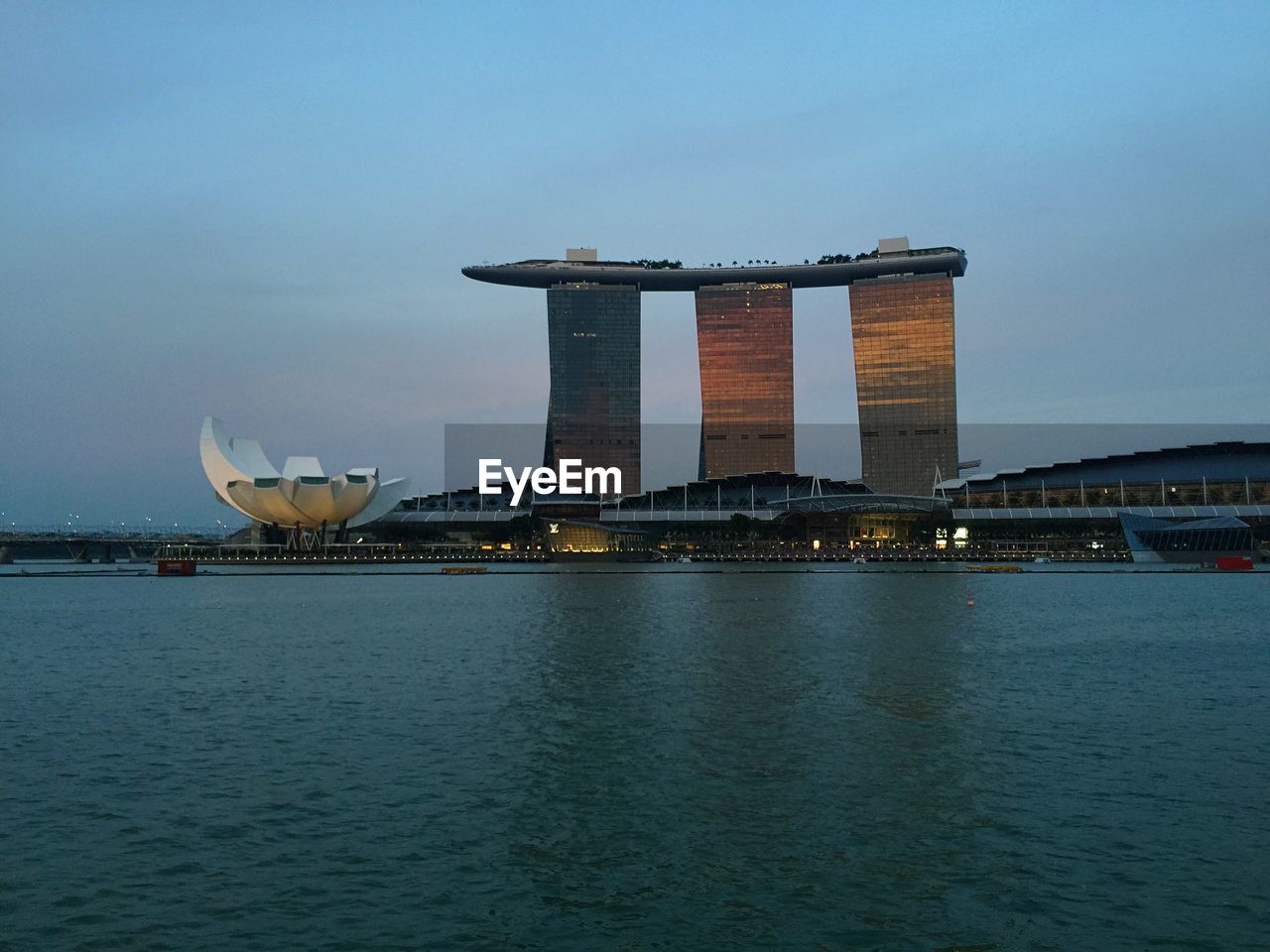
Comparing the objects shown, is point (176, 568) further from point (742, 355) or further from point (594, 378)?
point (742, 355)

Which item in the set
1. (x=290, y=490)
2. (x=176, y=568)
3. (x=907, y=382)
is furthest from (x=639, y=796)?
(x=907, y=382)

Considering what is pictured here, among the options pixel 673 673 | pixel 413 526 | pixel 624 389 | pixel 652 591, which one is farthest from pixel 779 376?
pixel 673 673

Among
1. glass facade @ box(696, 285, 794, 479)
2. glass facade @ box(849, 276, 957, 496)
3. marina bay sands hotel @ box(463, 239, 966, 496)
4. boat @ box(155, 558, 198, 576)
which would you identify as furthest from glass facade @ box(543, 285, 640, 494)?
boat @ box(155, 558, 198, 576)

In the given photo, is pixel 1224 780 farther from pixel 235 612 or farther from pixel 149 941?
pixel 235 612

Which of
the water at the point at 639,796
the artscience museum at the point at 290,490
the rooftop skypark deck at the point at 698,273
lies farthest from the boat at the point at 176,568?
the rooftop skypark deck at the point at 698,273

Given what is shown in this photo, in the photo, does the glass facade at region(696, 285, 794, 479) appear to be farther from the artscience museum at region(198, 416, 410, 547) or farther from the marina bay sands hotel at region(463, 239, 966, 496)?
the artscience museum at region(198, 416, 410, 547)

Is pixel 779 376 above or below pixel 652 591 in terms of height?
above

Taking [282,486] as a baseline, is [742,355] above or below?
above
